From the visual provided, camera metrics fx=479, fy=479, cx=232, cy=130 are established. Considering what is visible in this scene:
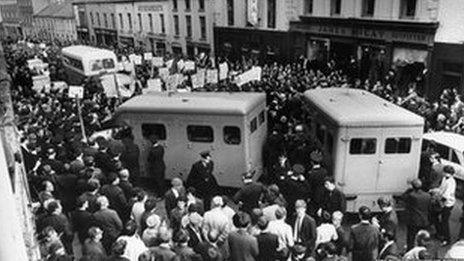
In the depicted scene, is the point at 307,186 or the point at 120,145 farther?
the point at 120,145

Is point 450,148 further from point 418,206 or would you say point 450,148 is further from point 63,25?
point 63,25

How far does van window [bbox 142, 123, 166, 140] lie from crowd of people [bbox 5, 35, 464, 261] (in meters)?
0.42

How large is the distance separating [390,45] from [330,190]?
37.9 feet

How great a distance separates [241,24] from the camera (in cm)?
2575

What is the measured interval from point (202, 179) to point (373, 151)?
3.04 metres

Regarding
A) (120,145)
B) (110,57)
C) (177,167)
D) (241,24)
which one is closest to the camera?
(120,145)

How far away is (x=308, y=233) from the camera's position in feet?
20.3

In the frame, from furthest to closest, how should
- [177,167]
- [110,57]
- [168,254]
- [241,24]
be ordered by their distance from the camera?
1. [241,24]
2. [110,57]
3. [177,167]
4. [168,254]

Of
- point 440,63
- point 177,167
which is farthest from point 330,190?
point 440,63

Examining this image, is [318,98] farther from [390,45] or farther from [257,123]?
[390,45]

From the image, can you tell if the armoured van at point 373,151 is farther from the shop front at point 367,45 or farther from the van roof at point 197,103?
the shop front at point 367,45

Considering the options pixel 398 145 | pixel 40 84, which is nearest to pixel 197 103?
pixel 398 145

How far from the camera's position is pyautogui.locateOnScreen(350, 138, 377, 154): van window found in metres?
8.30

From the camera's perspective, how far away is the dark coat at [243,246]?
18.8ft
